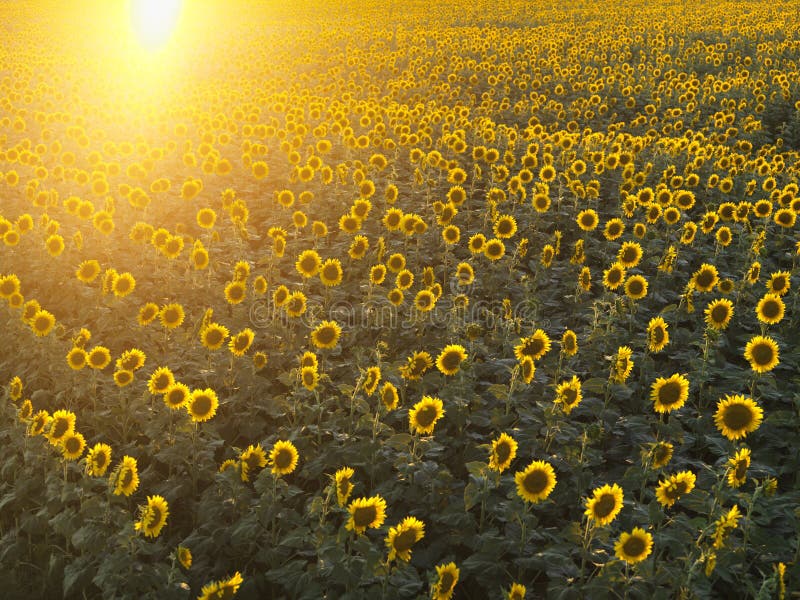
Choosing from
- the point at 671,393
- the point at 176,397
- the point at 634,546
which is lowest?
the point at 634,546

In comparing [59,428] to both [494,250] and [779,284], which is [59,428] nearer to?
[494,250]

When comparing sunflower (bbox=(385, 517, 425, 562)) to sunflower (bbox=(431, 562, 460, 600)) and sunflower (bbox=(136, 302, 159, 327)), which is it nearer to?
sunflower (bbox=(431, 562, 460, 600))

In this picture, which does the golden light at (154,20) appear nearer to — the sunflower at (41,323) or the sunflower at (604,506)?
the sunflower at (41,323)

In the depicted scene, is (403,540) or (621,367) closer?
(403,540)

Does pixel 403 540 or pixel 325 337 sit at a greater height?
pixel 325 337

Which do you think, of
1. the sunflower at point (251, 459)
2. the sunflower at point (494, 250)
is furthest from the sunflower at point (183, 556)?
the sunflower at point (494, 250)

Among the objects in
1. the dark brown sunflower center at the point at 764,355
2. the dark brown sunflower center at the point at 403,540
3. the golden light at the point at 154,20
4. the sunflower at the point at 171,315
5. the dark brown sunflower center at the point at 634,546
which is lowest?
the dark brown sunflower center at the point at 634,546

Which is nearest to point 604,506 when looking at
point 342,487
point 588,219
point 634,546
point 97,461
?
point 634,546
